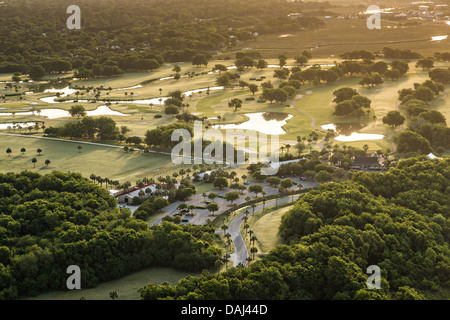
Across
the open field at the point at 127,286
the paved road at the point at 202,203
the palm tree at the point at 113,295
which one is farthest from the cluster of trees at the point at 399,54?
the palm tree at the point at 113,295

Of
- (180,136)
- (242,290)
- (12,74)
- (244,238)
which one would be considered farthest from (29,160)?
(12,74)

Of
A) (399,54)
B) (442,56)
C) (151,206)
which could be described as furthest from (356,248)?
(399,54)

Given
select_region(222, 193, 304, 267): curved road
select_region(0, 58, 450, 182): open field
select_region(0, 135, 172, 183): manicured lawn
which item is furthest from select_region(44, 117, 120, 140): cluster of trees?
select_region(222, 193, 304, 267): curved road

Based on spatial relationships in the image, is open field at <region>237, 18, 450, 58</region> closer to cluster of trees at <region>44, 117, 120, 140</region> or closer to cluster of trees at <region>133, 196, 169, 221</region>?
cluster of trees at <region>44, 117, 120, 140</region>

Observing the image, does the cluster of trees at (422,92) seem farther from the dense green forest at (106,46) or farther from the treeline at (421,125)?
the dense green forest at (106,46)

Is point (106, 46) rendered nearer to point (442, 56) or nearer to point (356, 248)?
point (442, 56)
